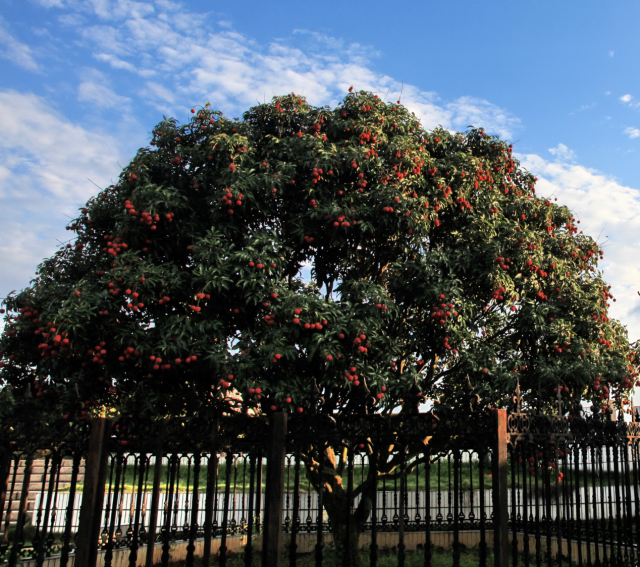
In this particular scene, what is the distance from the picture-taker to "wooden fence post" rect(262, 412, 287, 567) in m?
5.23

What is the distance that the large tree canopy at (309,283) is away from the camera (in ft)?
25.6

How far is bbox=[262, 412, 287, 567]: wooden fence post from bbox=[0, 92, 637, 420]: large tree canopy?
1737 millimetres

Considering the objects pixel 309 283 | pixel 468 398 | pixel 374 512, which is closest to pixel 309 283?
pixel 309 283

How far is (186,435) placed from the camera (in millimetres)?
5504

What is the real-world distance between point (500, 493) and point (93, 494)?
3860 mm

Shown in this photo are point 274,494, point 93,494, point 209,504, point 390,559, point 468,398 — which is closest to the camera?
point 209,504

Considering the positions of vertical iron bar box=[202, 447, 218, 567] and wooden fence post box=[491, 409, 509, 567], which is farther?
wooden fence post box=[491, 409, 509, 567]

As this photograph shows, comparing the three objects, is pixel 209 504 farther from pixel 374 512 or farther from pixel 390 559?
pixel 390 559

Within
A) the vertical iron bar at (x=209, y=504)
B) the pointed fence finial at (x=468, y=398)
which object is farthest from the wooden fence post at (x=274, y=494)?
the pointed fence finial at (x=468, y=398)

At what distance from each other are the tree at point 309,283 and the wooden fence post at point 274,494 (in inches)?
66.8

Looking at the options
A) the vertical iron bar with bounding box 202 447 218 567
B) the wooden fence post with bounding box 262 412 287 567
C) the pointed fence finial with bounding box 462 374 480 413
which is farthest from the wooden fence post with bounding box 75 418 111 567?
the pointed fence finial with bounding box 462 374 480 413

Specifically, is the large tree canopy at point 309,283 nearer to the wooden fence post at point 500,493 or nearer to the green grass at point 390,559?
the wooden fence post at point 500,493

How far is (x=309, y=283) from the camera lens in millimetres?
9570

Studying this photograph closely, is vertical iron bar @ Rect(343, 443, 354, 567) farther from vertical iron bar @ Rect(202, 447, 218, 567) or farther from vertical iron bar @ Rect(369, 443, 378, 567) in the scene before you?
vertical iron bar @ Rect(202, 447, 218, 567)
